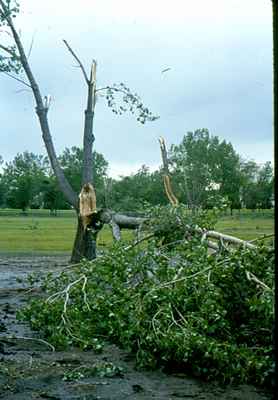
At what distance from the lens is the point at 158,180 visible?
478 centimetres

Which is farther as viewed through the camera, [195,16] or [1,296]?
[1,296]

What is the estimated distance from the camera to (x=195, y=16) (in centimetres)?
241

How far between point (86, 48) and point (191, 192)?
10.2ft

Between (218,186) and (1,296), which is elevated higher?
(218,186)

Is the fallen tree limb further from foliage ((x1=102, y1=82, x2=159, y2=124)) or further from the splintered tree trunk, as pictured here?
foliage ((x1=102, y1=82, x2=159, y2=124))

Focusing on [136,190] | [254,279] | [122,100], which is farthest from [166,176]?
[254,279]

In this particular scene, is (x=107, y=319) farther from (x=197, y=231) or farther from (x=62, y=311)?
(x=197, y=231)

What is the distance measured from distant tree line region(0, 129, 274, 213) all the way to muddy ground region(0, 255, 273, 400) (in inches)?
22.8

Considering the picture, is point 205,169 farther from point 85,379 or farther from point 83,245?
point 83,245

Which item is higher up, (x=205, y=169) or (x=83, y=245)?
(x=205, y=169)

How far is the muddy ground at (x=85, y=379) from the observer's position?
187 centimetres

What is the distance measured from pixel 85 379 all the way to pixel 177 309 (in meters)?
0.35

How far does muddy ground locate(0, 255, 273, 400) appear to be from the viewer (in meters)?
1.87

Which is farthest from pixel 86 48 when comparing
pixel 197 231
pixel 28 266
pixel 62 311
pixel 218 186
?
pixel 62 311
